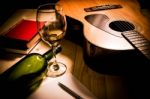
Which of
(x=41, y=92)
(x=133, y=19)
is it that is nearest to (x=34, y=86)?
(x=41, y=92)

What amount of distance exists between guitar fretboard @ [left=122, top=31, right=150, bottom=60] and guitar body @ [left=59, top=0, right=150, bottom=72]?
2 cm

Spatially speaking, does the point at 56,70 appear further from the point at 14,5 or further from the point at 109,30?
the point at 14,5

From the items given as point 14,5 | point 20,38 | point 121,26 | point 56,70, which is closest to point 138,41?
point 121,26

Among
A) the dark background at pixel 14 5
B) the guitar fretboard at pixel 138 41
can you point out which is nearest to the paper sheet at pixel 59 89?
the guitar fretboard at pixel 138 41

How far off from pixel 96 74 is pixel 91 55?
9cm

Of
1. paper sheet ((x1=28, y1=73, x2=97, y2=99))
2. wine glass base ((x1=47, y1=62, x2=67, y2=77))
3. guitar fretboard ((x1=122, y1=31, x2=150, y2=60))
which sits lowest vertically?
paper sheet ((x1=28, y1=73, x2=97, y2=99))

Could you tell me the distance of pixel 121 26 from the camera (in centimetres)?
105

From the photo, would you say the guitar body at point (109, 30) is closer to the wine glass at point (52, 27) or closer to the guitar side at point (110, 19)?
the guitar side at point (110, 19)

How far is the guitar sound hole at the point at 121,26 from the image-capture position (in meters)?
1.04

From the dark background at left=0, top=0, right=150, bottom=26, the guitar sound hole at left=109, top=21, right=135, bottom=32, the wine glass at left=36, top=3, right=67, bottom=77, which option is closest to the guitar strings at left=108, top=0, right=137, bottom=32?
the guitar sound hole at left=109, top=21, right=135, bottom=32

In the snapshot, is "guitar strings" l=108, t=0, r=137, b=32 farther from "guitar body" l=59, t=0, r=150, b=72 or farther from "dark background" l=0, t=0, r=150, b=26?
"dark background" l=0, t=0, r=150, b=26

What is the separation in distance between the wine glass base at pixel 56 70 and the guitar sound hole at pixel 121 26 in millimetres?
328

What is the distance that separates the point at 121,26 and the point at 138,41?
171mm

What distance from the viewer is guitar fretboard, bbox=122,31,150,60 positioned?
0.84 metres
